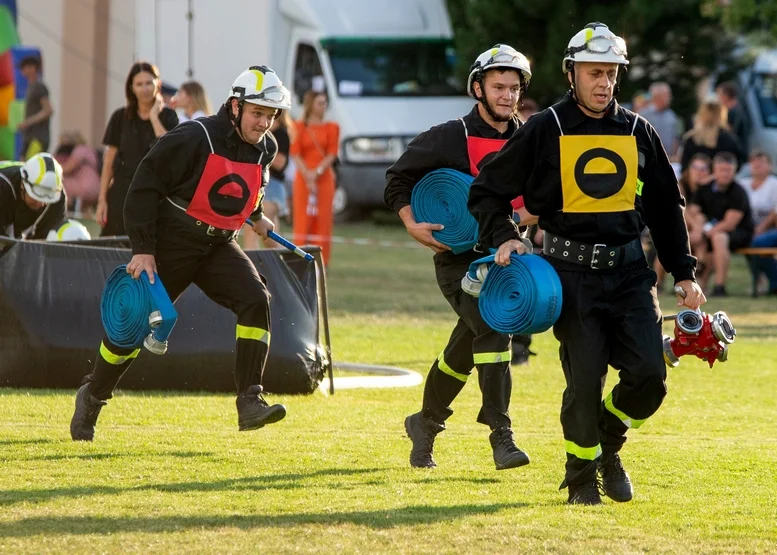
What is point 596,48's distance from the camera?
255 inches

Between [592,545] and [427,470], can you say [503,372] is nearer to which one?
[427,470]

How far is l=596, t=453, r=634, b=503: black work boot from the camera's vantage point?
6734 millimetres

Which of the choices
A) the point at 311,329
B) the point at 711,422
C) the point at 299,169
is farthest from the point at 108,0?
the point at 711,422

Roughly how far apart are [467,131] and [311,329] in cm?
291

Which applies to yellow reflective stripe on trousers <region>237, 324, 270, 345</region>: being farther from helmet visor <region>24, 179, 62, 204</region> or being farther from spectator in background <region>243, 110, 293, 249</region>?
spectator in background <region>243, 110, 293, 249</region>

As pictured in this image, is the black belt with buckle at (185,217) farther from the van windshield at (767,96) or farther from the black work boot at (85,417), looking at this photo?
the van windshield at (767,96)

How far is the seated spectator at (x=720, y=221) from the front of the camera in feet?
56.5

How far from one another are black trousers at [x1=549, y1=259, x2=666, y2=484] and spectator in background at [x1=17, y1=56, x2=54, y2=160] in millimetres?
20058

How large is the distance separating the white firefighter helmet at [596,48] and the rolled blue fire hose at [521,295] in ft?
2.78

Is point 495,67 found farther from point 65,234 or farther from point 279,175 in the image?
point 279,175

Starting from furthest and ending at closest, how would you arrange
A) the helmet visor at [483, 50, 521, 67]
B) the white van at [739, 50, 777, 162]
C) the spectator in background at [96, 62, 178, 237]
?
the white van at [739, 50, 777, 162] < the spectator in background at [96, 62, 178, 237] < the helmet visor at [483, 50, 521, 67]

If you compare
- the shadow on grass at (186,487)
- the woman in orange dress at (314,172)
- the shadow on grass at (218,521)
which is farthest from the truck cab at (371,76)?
the shadow on grass at (218,521)

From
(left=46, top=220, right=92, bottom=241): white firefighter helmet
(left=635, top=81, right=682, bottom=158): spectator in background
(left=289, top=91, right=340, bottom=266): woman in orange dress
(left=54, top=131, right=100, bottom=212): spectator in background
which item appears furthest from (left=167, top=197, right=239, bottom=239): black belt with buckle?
(left=54, top=131, right=100, bottom=212): spectator in background

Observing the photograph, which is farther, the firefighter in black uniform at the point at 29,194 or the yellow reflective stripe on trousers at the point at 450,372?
the firefighter in black uniform at the point at 29,194
